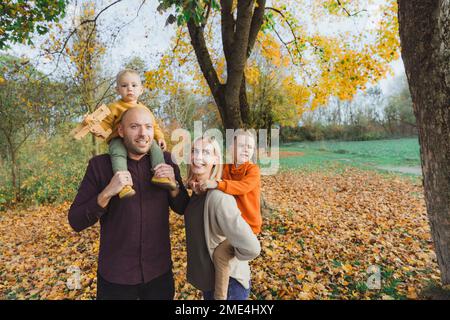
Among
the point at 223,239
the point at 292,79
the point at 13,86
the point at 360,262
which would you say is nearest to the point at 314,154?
the point at 292,79

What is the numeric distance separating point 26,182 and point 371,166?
13173 millimetres

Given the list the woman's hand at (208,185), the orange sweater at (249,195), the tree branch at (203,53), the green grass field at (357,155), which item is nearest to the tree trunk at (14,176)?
the tree branch at (203,53)

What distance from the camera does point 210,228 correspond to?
1.73 metres

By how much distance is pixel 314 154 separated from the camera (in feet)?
48.4

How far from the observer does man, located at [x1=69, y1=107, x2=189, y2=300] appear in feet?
5.67

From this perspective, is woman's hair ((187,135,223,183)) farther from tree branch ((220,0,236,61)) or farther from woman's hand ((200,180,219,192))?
tree branch ((220,0,236,61))

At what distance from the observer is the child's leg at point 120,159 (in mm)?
1657

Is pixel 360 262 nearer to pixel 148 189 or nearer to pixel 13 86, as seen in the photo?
pixel 148 189

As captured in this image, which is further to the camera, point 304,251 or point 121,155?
point 304,251

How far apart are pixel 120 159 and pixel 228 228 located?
2.61ft

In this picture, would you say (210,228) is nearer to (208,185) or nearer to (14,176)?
(208,185)

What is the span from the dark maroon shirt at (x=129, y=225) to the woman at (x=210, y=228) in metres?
0.23


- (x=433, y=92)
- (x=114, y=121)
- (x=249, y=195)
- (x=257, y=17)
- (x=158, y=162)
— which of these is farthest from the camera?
(x=257, y=17)

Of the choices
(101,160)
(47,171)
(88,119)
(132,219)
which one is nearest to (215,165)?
(132,219)
